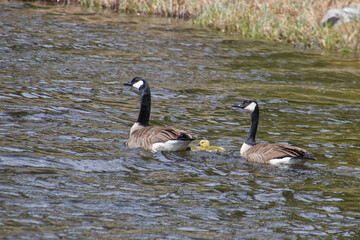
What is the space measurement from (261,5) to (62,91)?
13794mm

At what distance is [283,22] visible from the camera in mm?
23828

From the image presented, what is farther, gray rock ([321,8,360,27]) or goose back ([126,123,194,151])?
gray rock ([321,8,360,27])

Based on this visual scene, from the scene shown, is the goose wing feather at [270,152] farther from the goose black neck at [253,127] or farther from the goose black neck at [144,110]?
the goose black neck at [144,110]

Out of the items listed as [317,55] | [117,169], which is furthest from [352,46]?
[117,169]

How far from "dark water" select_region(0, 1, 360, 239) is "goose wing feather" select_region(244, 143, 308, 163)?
0.20 meters

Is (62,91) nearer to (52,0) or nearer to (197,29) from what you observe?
(197,29)

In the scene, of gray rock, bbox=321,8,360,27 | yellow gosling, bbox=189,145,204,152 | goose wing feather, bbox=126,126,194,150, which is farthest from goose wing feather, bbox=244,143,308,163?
gray rock, bbox=321,8,360,27

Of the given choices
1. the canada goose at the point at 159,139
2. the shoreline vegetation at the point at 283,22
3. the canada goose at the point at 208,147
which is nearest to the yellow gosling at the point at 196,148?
the canada goose at the point at 208,147

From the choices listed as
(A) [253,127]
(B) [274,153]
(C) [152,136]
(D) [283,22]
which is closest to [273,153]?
(B) [274,153]

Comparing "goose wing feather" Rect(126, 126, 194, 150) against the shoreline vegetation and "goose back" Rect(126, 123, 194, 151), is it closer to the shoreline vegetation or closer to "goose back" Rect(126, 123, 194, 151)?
"goose back" Rect(126, 123, 194, 151)

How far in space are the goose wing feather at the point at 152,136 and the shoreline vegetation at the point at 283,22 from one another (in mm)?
14587

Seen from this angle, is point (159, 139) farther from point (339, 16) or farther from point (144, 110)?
point (339, 16)

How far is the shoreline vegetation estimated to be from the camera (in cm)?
2277

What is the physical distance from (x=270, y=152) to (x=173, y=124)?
303 centimetres
